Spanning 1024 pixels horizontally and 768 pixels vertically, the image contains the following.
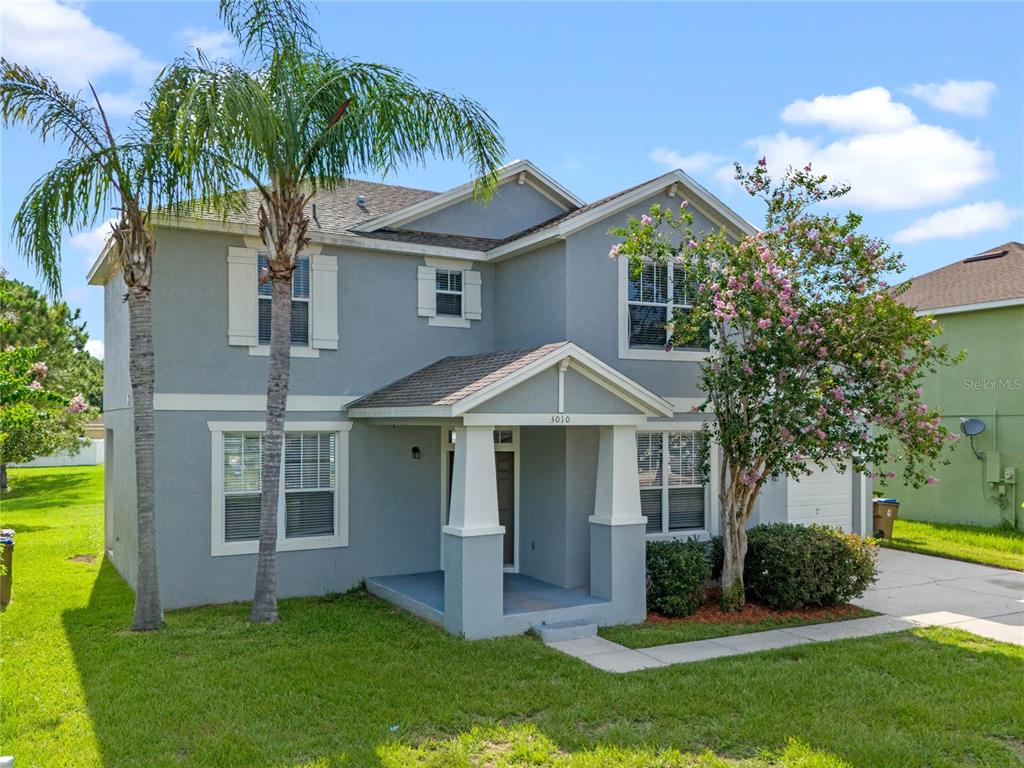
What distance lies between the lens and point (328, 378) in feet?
41.9

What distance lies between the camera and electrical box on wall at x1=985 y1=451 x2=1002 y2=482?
Result: 64.8 feet

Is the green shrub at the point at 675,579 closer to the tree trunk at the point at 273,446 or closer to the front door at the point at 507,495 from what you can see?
the front door at the point at 507,495

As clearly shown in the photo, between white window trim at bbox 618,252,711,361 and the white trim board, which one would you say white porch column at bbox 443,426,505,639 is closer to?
the white trim board

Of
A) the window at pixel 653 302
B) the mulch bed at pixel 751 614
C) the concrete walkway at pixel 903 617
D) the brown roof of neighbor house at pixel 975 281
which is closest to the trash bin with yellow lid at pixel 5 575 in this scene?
the concrete walkway at pixel 903 617

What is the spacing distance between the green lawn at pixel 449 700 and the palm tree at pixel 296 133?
1.93 metres

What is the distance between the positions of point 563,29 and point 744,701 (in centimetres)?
931

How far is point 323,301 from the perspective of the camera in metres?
12.7

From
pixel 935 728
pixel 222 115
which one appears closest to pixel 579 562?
pixel 935 728

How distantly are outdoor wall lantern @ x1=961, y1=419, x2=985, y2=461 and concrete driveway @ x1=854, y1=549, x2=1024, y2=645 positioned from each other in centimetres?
537

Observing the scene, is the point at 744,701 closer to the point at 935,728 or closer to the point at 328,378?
the point at 935,728

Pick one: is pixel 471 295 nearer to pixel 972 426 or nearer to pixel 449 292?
pixel 449 292

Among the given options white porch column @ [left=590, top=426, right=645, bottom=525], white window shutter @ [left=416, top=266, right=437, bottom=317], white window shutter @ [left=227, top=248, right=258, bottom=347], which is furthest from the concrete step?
white window shutter @ [left=227, top=248, right=258, bottom=347]

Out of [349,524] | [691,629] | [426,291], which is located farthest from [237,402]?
[691,629]

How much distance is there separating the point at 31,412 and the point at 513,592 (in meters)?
6.73
